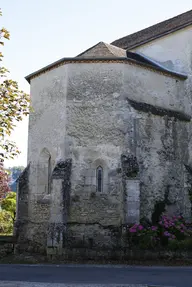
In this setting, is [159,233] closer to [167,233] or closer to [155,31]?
[167,233]

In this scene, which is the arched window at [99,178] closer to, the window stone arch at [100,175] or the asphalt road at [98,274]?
the window stone arch at [100,175]

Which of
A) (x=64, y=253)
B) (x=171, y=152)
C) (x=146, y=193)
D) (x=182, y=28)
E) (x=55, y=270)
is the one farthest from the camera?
(x=182, y=28)

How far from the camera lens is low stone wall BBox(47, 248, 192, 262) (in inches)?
503

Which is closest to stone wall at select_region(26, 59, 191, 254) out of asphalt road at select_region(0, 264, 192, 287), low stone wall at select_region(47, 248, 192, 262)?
low stone wall at select_region(47, 248, 192, 262)

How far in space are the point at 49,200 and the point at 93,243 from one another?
2.69 metres

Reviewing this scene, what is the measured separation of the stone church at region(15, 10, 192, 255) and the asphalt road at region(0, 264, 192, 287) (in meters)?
2.09

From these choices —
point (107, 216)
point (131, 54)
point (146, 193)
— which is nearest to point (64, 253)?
point (107, 216)

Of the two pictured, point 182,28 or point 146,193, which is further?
point 182,28

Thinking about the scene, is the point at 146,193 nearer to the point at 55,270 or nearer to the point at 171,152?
the point at 171,152

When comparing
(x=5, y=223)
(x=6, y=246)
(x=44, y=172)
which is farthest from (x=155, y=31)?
(x=5, y=223)

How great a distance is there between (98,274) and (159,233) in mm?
4476

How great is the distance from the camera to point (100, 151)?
15594 mm

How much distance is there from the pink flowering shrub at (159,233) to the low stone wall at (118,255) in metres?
0.40

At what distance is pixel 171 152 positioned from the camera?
1714 centimetres
